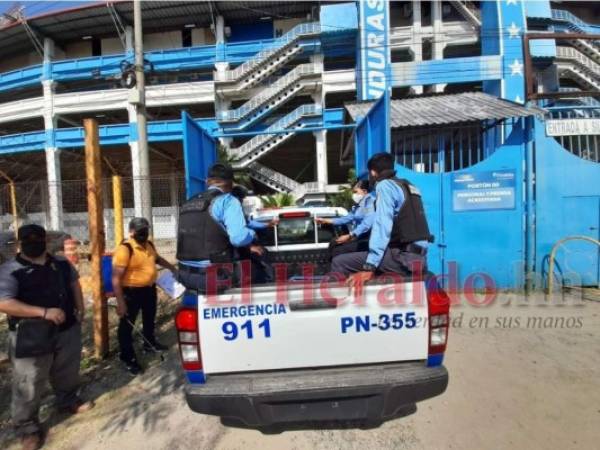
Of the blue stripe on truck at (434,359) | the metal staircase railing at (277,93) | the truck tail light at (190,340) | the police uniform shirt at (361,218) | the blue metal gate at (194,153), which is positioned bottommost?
the blue stripe on truck at (434,359)

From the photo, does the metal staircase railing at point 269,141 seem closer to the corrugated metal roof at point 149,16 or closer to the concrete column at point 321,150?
the concrete column at point 321,150

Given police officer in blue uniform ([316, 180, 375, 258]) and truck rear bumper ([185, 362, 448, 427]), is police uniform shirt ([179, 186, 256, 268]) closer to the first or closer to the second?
truck rear bumper ([185, 362, 448, 427])

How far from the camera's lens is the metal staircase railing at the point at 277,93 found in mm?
20172

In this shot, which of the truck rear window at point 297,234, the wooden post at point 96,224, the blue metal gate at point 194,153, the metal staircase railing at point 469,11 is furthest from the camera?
the metal staircase railing at point 469,11

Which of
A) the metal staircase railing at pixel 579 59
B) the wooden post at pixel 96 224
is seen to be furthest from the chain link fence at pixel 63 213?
the metal staircase railing at pixel 579 59

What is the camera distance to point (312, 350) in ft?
7.21

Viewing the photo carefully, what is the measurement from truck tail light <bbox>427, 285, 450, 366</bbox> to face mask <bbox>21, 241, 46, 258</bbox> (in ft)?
9.28

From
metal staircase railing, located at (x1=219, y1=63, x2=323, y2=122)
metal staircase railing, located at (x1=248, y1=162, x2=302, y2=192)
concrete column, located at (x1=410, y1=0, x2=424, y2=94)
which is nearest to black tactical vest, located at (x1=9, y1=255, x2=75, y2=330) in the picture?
metal staircase railing, located at (x1=248, y1=162, x2=302, y2=192)

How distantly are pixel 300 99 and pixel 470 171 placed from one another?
736 inches

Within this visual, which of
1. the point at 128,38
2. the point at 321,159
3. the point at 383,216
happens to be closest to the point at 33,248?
the point at 383,216

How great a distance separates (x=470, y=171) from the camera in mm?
5812

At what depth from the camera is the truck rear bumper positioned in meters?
2.10

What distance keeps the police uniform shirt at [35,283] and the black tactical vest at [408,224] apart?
2.63 metres

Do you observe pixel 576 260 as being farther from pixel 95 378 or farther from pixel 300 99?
pixel 300 99
